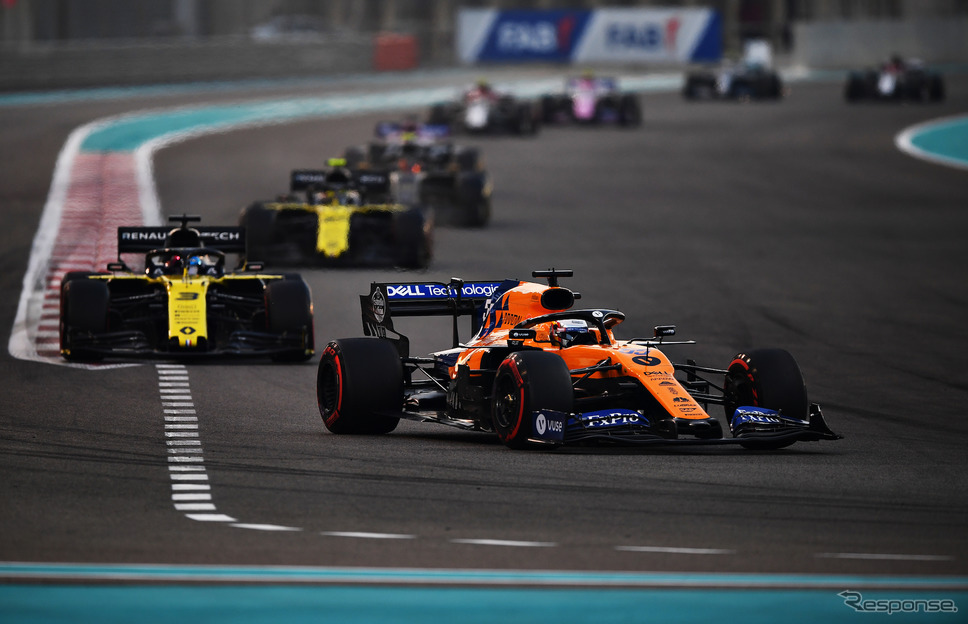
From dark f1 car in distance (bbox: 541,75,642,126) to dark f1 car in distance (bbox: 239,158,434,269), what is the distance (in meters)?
26.6

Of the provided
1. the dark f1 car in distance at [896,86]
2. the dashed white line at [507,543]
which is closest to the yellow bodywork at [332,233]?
the dashed white line at [507,543]

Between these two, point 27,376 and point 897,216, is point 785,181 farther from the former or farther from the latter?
point 27,376

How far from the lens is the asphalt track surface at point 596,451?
1014cm

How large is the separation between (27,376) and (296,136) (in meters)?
30.7

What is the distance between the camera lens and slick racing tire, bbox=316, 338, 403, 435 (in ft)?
46.6

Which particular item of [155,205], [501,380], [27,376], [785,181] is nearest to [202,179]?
[155,205]

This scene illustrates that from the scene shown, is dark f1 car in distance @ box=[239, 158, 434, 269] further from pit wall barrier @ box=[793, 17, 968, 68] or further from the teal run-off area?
pit wall barrier @ box=[793, 17, 968, 68]

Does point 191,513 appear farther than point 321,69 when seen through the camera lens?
No

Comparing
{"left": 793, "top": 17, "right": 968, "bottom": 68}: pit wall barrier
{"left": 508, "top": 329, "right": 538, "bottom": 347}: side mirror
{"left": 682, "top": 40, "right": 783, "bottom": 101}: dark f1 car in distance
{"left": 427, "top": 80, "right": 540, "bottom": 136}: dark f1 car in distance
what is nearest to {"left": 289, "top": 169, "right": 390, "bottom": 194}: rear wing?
{"left": 508, "top": 329, "right": 538, "bottom": 347}: side mirror

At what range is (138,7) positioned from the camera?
229ft

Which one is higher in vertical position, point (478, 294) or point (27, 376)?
point (478, 294)

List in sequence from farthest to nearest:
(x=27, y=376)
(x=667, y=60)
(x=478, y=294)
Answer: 1. (x=667, y=60)
2. (x=27, y=376)
3. (x=478, y=294)

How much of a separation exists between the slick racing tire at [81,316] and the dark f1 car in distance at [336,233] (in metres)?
7.30

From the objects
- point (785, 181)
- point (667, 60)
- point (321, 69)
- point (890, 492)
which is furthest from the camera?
point (667, 60)
